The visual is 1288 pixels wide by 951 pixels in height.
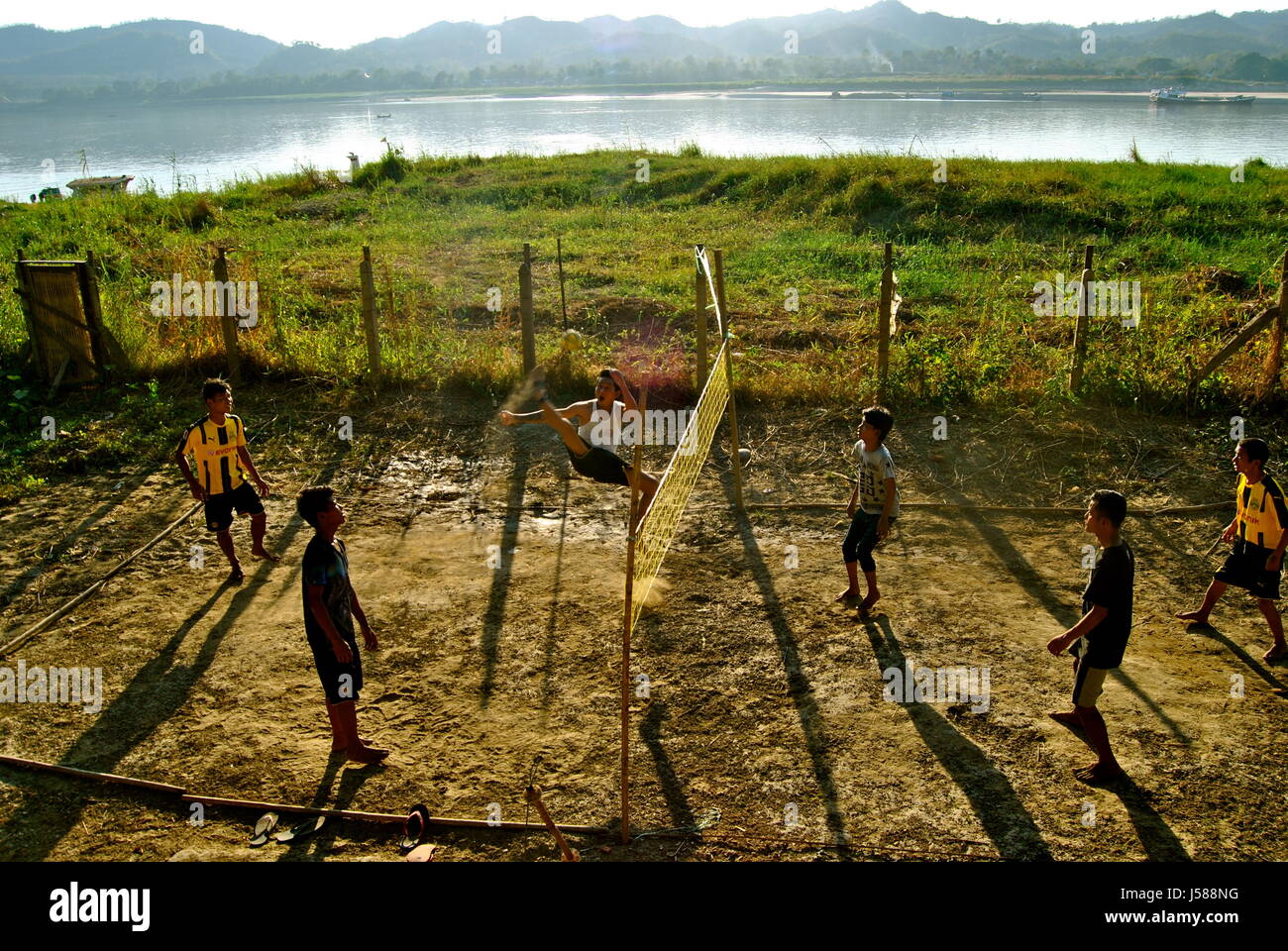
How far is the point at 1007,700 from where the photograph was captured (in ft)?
18.9

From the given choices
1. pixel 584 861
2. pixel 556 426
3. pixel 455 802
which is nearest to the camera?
pixel 584 861

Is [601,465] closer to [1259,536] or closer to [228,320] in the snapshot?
[1259,536]

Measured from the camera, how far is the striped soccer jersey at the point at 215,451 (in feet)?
24.0

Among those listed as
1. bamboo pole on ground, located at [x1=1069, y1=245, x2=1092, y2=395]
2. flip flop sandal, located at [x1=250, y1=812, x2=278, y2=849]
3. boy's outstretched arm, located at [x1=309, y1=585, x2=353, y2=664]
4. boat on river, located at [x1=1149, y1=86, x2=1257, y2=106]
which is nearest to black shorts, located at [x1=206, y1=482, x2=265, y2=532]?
boy's outstretched arm, located at [x1=309, y1=585, x2=353, y2=664]

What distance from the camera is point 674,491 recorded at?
720cm

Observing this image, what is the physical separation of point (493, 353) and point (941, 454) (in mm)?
5400

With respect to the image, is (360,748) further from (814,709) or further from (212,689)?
(814,709)

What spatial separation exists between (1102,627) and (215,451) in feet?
20.4

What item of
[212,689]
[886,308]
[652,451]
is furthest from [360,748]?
[886,308]

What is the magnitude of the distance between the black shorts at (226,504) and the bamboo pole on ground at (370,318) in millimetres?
4054

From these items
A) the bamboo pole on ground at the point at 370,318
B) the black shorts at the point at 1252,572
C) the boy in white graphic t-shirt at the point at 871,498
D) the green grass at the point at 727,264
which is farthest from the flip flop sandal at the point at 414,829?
the bamboo pole on ground at the point at 370,318

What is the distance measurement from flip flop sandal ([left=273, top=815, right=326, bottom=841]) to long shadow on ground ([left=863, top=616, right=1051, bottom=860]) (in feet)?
10.8

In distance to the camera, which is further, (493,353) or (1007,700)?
(493,353)

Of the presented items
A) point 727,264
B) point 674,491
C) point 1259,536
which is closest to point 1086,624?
point 1259,536
